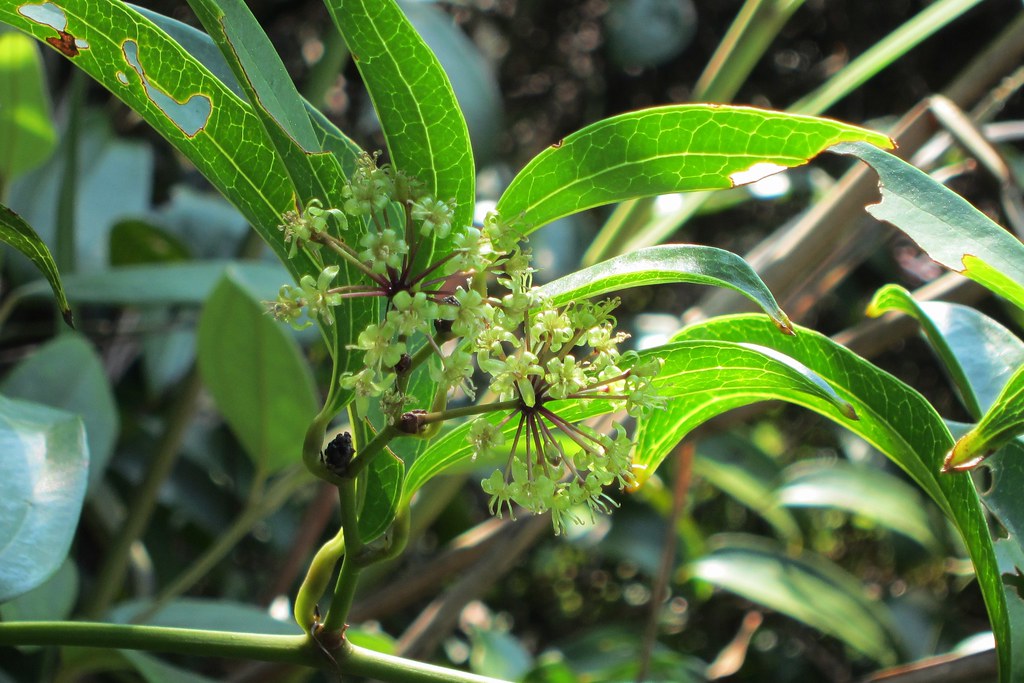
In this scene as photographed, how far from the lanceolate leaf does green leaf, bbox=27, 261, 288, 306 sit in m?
0.51

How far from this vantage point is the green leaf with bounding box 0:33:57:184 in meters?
0.89

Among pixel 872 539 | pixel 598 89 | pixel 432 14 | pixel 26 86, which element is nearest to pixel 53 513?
pixel 26 86

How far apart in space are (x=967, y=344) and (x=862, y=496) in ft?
2.26

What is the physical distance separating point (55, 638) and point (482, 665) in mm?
666

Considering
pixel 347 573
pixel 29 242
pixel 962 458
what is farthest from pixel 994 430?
pixel 29 242

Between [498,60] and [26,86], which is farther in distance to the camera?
[498,60]

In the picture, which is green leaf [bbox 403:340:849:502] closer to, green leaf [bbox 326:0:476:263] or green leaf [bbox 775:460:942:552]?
green leaf [bbox 326:0:476:263]

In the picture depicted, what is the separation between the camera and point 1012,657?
1.44 ft

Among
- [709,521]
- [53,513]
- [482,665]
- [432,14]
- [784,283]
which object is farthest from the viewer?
[709,521]

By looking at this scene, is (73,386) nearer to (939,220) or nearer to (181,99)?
(181,99)

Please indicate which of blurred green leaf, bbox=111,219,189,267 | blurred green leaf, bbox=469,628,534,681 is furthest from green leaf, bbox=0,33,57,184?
blurred green leaf, bbox=469,628,534,681

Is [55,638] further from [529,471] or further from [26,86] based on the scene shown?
[26,86]

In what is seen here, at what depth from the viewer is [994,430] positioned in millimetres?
383

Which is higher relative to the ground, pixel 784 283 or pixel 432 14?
pixel 432 14
